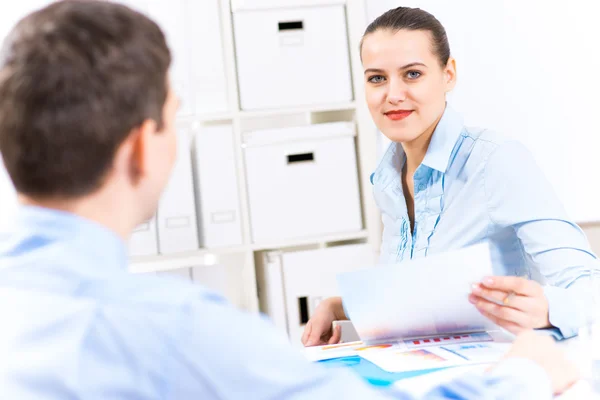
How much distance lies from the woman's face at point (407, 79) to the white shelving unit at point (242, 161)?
2.68 feet

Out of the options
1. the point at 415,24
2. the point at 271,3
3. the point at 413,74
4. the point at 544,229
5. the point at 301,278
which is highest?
the point at 271,3

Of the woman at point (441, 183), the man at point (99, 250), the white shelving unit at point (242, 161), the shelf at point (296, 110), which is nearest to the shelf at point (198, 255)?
the white shelving unit at point (242, 161)

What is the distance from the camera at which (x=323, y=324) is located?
152 cm

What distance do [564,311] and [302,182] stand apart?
1.31m

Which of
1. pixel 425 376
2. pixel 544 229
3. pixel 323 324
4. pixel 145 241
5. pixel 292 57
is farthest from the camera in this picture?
pixel 292 57

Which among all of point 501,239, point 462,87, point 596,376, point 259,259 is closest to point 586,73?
point 462,87

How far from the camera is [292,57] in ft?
7.87

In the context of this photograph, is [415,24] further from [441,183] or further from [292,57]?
[292,57]

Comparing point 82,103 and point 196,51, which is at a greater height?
point 196,51

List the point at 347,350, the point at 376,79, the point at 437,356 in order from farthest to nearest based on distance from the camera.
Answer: the point at 376,79 → the point at 347,350 → the point at 437,356

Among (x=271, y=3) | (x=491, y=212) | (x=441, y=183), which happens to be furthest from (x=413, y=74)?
(x=271, y=3)

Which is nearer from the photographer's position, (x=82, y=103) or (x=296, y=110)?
(x=82, y=103)

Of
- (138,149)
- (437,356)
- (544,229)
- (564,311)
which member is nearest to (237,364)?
(138,149)

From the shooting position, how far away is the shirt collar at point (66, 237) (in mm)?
606
